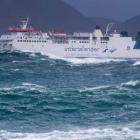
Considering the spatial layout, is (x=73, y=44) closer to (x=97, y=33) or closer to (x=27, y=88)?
(x=97, y=33)

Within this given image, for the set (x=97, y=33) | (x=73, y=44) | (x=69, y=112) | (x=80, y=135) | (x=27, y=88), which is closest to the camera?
(x=80, y=135)

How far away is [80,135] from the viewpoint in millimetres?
22656

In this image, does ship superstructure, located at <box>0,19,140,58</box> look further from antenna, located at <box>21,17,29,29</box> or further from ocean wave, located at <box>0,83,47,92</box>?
ocean wave, located at <box>0,83,47,92</box>

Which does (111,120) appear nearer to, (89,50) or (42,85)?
(42,85)

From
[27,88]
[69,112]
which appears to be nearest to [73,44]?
[27,88]

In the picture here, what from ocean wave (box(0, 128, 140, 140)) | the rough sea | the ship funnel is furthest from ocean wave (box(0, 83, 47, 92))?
the ship funnel

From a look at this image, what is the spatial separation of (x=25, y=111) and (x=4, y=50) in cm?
8279

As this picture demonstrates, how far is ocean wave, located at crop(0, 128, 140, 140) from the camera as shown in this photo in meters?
22.1

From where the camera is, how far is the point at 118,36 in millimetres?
113375

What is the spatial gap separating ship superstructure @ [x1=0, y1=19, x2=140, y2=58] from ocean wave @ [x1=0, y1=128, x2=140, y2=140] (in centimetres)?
8167

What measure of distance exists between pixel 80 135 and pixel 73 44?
8519 cm

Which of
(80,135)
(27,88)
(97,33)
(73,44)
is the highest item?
(97,33)

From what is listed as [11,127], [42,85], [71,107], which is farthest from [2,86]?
[11,127]

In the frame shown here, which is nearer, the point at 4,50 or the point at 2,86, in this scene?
the point at 2,86
